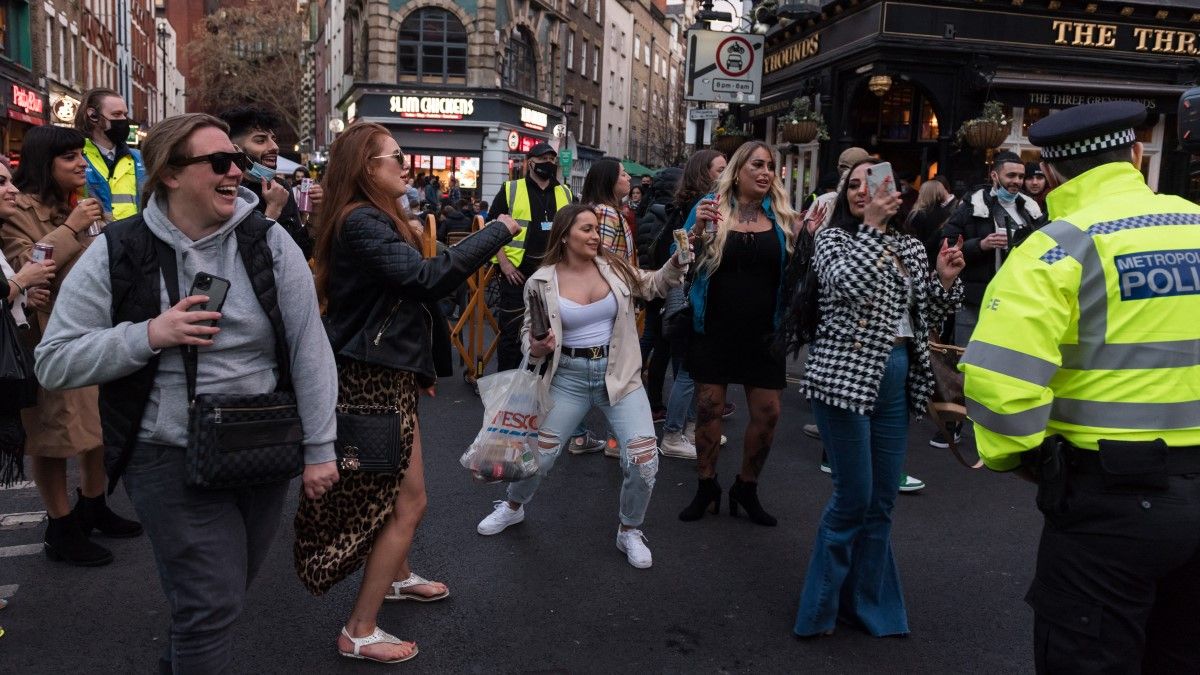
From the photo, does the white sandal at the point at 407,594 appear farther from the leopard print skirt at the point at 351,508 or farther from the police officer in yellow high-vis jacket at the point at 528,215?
the police officer in yellow high-vis jacket at the point at 528,215

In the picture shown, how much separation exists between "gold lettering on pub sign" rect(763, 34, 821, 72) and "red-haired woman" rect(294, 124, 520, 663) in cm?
1377

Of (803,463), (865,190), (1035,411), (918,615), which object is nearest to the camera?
(1035,411)

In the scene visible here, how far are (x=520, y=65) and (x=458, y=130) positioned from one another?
4.13m

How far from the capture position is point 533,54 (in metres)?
38.0

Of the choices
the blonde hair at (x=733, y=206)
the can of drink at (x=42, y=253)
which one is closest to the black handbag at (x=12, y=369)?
the can of drink at (x=42, y=253)

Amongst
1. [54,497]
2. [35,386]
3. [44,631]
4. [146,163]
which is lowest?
[44,631]

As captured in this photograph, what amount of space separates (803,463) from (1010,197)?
2536mm

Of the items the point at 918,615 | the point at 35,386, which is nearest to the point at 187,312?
the point at 35,386

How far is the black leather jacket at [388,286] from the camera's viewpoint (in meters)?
3.36

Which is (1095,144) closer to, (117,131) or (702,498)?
(702,498)

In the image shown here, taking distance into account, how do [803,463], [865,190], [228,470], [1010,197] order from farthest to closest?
1. [1010,197]
2. [803,463]
3. [865,190]
4. [228,470]

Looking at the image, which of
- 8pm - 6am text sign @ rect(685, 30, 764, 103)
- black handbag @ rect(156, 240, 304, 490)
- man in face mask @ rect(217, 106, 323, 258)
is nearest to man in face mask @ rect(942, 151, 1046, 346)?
8pm - 6am text sign @ rect(685, 30, 764, 103)

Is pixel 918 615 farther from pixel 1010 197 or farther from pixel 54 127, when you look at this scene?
pixel 54 127

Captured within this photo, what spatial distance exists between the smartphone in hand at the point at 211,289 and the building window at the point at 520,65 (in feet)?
113
